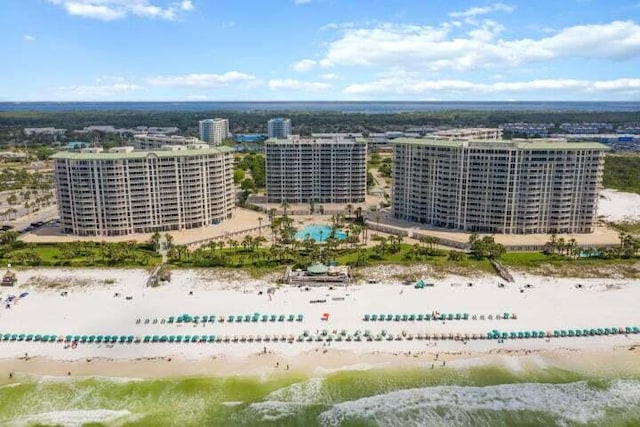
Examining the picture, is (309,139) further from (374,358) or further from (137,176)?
(374,358)

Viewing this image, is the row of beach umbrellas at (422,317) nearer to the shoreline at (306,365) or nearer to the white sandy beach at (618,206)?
the shoreline at (306,365)

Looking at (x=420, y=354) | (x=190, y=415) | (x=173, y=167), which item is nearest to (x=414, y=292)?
(x=420, y=354)

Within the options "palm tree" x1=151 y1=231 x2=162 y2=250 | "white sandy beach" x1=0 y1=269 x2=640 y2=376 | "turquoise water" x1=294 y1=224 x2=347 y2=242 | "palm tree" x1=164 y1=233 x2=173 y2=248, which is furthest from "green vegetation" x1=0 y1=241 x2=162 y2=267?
"turquoise water" x1=294 y1=224 x2=347 y2=242

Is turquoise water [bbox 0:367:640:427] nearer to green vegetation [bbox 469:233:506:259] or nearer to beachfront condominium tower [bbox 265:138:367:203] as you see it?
green vegetation [bbox 469:233:506:259]

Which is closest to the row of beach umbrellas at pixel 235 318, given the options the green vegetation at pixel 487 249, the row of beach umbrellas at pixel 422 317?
the row of beach umbrellas at pixel 422 317

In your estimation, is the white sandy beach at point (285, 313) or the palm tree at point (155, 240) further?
the palm tree at point (155, 240)

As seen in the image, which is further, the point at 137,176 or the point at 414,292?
the point at 137,176
